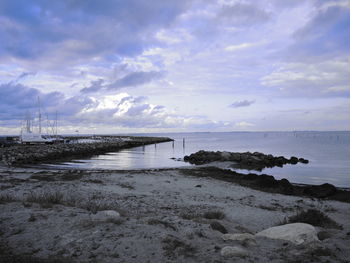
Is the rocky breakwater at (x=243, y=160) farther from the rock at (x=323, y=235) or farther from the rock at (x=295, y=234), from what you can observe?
the rock at (x=295, y=234)

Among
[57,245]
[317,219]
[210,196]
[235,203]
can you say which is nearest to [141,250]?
[57,245]

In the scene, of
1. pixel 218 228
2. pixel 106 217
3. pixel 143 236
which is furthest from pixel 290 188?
pixel 143 236

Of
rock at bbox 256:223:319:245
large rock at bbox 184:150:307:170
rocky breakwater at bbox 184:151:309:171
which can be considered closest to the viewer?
rock at bbox 256:223:319:245

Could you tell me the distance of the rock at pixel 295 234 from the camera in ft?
20.1

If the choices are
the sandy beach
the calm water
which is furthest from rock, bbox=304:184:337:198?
the calm water

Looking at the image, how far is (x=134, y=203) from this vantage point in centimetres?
1075

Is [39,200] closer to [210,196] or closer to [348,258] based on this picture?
[210,196]

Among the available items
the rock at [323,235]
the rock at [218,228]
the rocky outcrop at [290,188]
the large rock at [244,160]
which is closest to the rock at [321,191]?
the rocky outcrop at [290,188]

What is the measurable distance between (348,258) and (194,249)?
114 inches

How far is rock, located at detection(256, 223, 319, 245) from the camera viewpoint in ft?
20.1

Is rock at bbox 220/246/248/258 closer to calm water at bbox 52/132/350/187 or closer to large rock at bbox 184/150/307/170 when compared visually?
calm water at bbox 52/132/350/187

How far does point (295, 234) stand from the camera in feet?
20.8

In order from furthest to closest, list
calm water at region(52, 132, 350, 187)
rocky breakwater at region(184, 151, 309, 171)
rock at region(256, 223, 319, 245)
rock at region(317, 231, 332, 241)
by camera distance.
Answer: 1. rocky breakwater at region(184, 151, 309, 171)
2. calm water at region(52, 132, 350, 187)
3. rock at region(317, 231, 332, 241)
4. rock at region(256, 223, 319, 245)

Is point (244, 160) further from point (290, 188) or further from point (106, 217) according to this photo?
point (106, 217)
